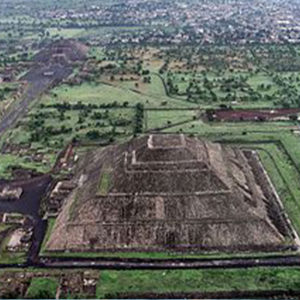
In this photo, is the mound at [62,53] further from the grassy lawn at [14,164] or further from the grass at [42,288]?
the grass at [42,288]

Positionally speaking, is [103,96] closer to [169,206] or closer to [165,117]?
[165,117]

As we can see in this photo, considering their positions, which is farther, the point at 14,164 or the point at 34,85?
the point at 34,85

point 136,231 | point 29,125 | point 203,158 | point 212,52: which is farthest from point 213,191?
point 212,52

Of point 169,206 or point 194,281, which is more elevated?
point 169,206

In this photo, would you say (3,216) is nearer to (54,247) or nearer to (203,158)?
(54,247)

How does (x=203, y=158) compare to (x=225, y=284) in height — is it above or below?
above

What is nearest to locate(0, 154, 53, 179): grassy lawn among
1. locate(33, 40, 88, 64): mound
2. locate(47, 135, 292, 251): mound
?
locate(47, 135, 292, 251): mound

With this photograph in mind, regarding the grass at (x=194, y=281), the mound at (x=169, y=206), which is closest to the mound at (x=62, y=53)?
the mound at (x=169, y=206)

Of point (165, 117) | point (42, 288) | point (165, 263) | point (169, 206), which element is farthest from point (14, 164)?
point (165, 263)
